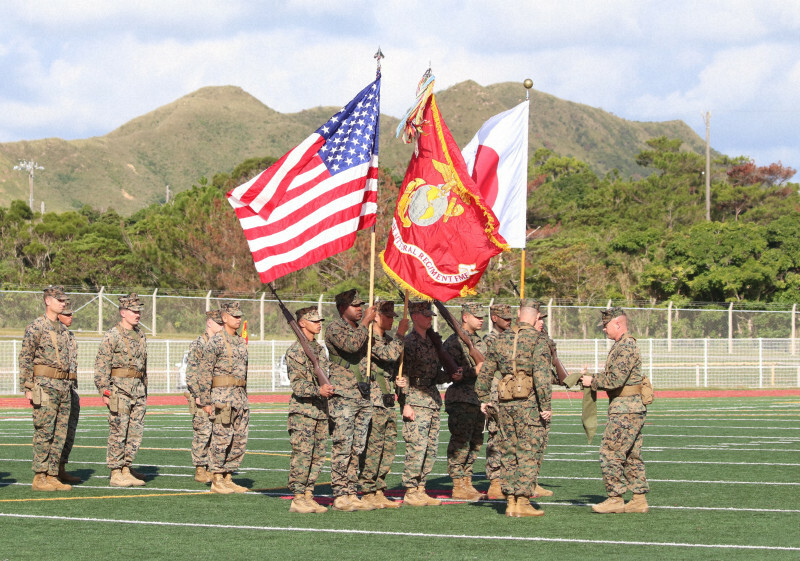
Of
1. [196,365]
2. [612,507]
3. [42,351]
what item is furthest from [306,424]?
[42,351]

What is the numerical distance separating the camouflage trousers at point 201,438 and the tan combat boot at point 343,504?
2876mm

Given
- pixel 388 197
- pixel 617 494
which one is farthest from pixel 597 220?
pixel 617 494

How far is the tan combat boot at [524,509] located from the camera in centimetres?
1023

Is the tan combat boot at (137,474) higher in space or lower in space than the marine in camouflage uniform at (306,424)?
lower

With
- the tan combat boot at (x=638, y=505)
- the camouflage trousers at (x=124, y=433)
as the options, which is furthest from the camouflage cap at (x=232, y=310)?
the tan combat boot at (x=638, y=505)

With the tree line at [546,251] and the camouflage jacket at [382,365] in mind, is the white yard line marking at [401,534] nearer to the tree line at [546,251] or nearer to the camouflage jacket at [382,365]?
the camouflage jacket at [382,365]

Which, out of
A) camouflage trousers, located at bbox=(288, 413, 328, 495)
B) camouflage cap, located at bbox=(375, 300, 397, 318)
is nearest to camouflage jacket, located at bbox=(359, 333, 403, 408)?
camouflage cap, located at bbox=(375, 300, 397, 318)

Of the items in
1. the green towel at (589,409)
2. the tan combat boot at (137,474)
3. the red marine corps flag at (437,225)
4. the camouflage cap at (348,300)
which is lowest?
the tan combat boot at (137,474)

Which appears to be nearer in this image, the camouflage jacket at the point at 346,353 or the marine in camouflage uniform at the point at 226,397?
the camouflage jacket at the point at 346,353

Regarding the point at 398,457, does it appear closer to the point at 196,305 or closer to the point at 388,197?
the point at 196,305

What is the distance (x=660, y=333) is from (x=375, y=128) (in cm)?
2446

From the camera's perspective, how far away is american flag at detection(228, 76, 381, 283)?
35.8 ft

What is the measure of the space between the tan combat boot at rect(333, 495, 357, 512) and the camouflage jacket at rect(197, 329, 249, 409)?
1968 mm

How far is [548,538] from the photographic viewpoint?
9133mm
